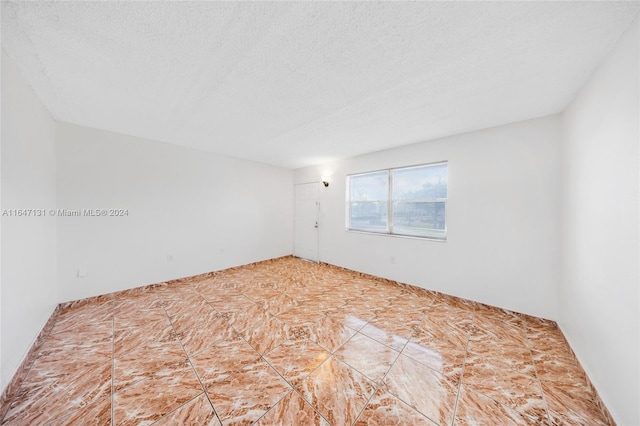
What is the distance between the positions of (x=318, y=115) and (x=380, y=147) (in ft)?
5.39

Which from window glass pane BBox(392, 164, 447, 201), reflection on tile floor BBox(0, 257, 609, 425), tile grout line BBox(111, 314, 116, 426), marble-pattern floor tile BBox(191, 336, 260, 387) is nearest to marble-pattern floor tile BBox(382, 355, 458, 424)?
reflection on tile floor BBox(0, 257, 609, 425)

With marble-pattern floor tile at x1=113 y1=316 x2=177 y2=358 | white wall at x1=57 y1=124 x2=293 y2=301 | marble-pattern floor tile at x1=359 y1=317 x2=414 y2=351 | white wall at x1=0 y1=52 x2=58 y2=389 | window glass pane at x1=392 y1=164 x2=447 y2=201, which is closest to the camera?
white wall at x1=0 y1=52 x2=58 y2=389

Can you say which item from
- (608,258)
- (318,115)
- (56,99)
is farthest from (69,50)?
(608,258)

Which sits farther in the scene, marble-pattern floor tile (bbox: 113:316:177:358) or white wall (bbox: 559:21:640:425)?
marble-pattern floor tile (bbox: 113:316:177:358)

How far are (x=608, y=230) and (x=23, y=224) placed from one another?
4.75 m

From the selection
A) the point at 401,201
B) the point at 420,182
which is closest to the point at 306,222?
the point at 401,201

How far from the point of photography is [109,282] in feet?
9.89

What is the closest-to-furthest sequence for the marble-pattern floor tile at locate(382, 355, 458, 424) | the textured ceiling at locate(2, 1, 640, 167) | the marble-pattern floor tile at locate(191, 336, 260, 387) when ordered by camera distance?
1. the textured ceiling at locate(2, 1, 640, 167)
2. the marble-pattern floor tile at locate(382, 355, 458, 424)
3. the marble-pattern floor tile at locate(191, 336, 260, 387)

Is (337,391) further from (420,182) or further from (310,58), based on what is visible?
(420,182)

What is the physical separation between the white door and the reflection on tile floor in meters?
2.26

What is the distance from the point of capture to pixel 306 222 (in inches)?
209

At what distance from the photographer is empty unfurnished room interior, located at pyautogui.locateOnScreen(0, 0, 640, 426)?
1.29 m

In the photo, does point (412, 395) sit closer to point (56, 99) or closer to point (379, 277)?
point (379, 277)

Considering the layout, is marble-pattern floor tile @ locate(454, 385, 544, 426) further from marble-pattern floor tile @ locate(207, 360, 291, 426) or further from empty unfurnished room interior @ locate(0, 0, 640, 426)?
marble-pattern floor tile @ locate(207, 360, 291, 426)
